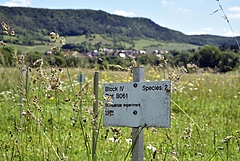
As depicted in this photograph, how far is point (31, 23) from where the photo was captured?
109 m

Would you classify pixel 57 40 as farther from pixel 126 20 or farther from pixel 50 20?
pixel 126 20

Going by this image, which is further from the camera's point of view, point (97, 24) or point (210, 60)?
point (97, 24)

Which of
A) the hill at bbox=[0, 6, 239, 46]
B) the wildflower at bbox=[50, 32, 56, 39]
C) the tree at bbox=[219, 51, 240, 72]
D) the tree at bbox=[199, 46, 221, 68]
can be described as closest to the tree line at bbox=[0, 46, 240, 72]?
the tree at bbox=[219, 51, 240, 72]

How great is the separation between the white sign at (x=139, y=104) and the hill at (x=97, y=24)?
97.3 m

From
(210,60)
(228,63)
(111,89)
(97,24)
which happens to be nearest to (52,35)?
(111,89)

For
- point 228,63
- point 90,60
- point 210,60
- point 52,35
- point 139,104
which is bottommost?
point 228,63

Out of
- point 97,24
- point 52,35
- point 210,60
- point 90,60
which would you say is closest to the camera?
point 52,35

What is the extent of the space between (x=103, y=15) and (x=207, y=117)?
435 feet

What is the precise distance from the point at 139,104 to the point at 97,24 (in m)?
122

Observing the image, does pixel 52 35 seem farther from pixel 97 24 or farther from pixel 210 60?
pixel 97 24

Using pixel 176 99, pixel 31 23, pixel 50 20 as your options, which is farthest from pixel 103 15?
pixel 176 99

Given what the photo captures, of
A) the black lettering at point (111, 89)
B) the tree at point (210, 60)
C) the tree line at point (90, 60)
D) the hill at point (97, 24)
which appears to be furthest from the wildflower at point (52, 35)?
the hill at point (97, 24)

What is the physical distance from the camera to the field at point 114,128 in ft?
7.82

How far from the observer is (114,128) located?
2.26m
